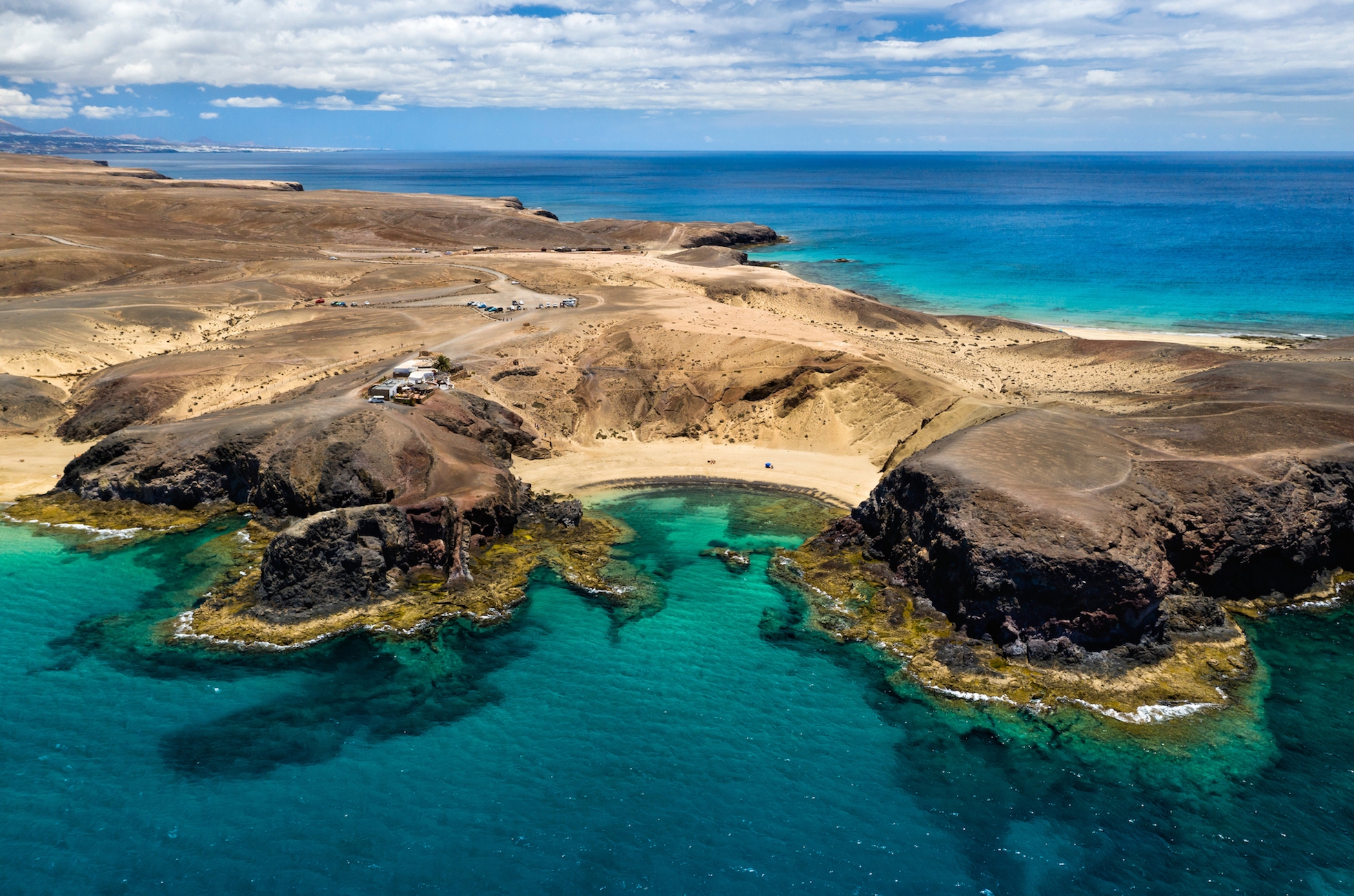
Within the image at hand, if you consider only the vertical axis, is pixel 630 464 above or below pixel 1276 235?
below

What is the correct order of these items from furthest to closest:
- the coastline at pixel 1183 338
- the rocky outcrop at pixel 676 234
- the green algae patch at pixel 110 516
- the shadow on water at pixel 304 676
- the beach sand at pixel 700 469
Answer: the rocky outcrop at pixel 676 234, the coastline at pixel 1183 338, the beach sand at pixel 700 469, the green algae patch at pixel 110 516, the shadow on water at pixel 304 676

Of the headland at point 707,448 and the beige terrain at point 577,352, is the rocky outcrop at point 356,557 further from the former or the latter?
the beige terrain at point 577,352

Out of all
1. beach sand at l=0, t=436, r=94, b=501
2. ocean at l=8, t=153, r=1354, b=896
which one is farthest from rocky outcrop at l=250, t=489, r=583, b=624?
beach sand at l=0, t=436, r=94, b=501

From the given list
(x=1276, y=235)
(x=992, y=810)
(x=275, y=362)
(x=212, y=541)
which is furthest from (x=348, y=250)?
(x=1276, y=235)

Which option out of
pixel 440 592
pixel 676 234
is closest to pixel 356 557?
pixel 440 592

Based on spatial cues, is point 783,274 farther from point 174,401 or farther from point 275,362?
point 174,401

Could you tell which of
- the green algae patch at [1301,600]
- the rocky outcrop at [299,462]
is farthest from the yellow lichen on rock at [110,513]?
the green algae patch at [1301,600]
